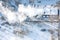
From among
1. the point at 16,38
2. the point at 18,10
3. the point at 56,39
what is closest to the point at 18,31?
the point at 16,38

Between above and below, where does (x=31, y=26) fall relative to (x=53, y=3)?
below

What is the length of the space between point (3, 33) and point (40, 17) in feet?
1.30

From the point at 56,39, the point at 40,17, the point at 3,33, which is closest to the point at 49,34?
the point at 56,39

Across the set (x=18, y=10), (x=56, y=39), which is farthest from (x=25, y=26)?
(x=56, y=39)

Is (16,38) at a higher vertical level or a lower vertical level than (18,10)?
lower

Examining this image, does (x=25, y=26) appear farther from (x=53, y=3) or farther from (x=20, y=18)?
(x=53, y=3)

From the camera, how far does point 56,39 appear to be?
144 cm

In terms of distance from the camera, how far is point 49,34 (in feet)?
4.73

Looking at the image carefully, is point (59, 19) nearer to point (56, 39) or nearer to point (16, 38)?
point (56, 39)

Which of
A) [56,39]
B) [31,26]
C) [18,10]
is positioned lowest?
[56,39]

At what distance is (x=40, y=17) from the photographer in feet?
4.77

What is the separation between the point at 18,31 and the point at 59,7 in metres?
0.46

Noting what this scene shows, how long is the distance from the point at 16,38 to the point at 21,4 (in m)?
0.34

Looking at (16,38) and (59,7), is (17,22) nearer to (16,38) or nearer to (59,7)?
(16,38)
